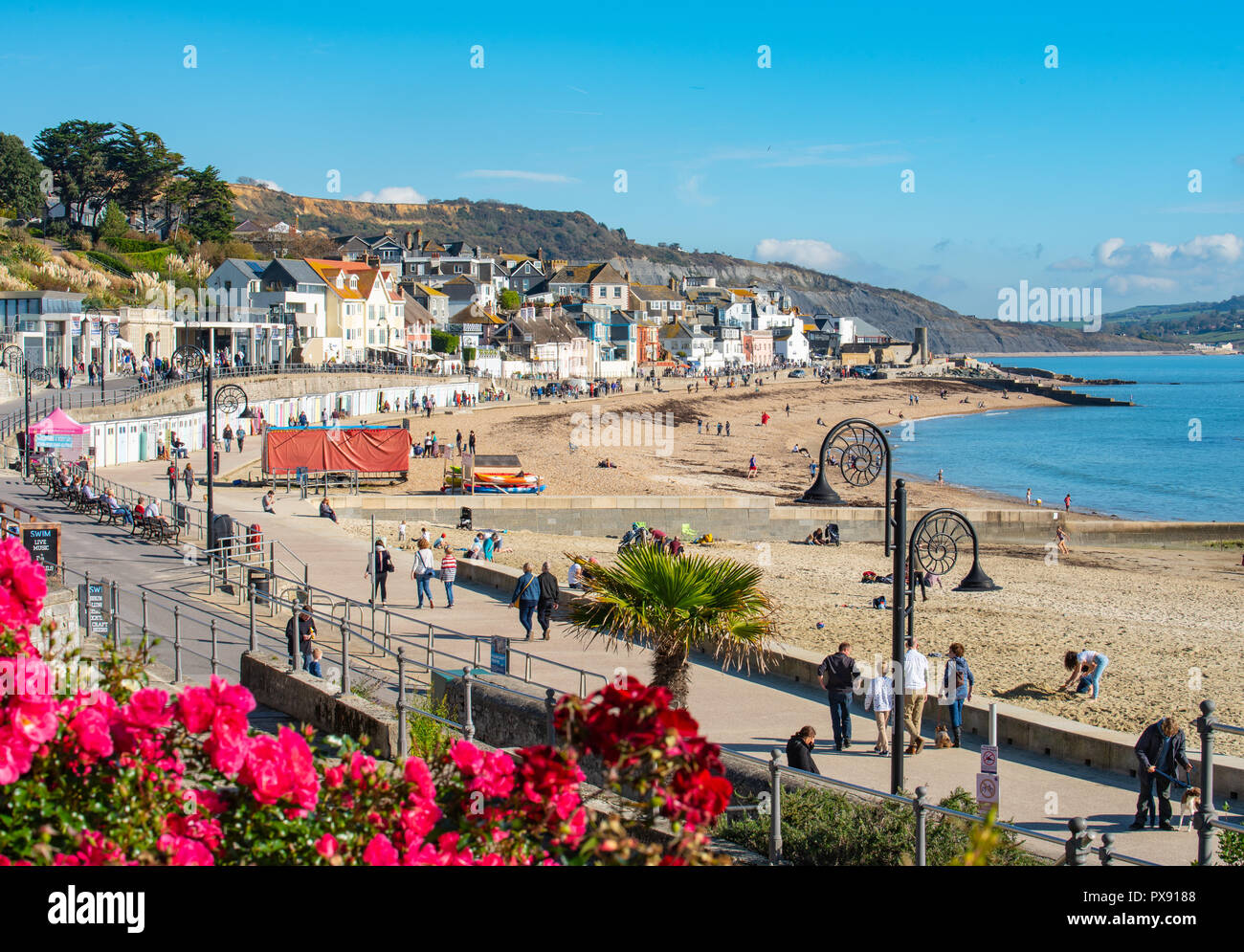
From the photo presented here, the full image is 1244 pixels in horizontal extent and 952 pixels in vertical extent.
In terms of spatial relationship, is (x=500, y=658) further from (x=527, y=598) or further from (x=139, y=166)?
(x=139, y=166)

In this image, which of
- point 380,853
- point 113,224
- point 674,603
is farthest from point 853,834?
point 113,224

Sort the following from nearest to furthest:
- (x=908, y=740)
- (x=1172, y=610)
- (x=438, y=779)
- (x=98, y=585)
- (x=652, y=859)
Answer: (x=652, y=859)
(x=438, y=779)
(x=908, y=740)
(x=98, y=585)
(x=1172, y=610)

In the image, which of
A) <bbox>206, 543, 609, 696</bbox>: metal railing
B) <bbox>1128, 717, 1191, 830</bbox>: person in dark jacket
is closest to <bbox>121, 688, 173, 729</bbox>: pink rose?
<bbox>1128, 717, 1191, 830</bbox>: person in dark jacket

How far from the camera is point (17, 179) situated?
302ft

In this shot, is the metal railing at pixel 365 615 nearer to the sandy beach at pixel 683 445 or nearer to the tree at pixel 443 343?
the sandy beach at pixel 683 445

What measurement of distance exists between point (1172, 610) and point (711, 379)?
95.1 m

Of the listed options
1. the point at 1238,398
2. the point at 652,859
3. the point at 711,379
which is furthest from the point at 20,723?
the point at 1238,398

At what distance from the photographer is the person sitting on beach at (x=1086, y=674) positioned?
16.5 meters

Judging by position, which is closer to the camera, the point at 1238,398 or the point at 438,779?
the point at 438,779

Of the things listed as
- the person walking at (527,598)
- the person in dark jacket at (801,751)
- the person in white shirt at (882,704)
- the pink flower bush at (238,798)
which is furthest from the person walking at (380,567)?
the pink flower bush at (238,798)

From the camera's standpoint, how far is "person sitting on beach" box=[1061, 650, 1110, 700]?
1653 centimetres

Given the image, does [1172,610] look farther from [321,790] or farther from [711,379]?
[711,379]

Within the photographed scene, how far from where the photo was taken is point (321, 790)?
439 centimetres

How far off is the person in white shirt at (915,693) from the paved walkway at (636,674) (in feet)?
0.88
